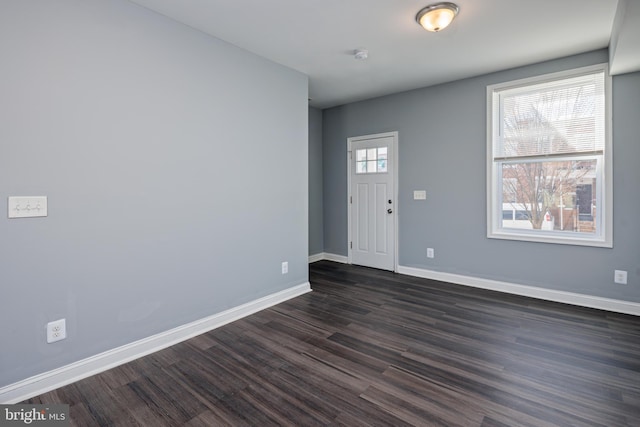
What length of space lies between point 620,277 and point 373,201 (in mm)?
2935

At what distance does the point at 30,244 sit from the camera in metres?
1.99

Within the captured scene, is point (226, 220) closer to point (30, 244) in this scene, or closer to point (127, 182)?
point (127, 182)

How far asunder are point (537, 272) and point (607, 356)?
4.52 ft

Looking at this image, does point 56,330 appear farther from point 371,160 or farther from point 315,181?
point 371,160

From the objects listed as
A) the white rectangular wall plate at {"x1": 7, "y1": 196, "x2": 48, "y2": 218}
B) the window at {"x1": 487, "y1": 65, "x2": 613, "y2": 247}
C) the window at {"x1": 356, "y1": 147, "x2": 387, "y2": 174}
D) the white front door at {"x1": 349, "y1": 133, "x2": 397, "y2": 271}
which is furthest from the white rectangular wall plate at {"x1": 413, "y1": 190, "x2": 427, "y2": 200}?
the white rectangular wall plate at {"x1": 7, "y1": 196, "x2": 48, "y2": 218}

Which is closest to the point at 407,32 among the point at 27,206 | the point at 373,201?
the point at 373,201

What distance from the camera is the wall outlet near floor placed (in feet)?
10.5

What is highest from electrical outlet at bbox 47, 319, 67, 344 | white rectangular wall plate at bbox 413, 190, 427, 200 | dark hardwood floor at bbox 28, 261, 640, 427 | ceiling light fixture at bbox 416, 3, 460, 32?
ceiling light fixture at bbox 416, 3, 460, 32

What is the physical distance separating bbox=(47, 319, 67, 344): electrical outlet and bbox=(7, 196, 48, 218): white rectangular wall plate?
2.28 ft

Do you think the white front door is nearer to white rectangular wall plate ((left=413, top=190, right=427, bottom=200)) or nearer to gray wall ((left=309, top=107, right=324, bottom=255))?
white rectangular wall plate ((left=413, top=190, right=427, bottom=200))

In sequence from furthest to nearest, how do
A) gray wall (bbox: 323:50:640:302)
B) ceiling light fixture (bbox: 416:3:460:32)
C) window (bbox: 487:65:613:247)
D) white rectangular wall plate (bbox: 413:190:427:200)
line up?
white rectangular wall plate (bbox: 413:190:427:200), window (bbox: 487:65:613:247), gray wall (bbox: 323:50:640:302), ceiling light fixture (bbox: 416:3:460:32)


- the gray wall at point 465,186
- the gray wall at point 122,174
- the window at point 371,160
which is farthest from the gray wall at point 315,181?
the gray wall at point 122,174

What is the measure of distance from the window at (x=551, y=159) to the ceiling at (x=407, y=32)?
33 centimetres

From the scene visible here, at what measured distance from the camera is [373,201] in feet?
16.6
